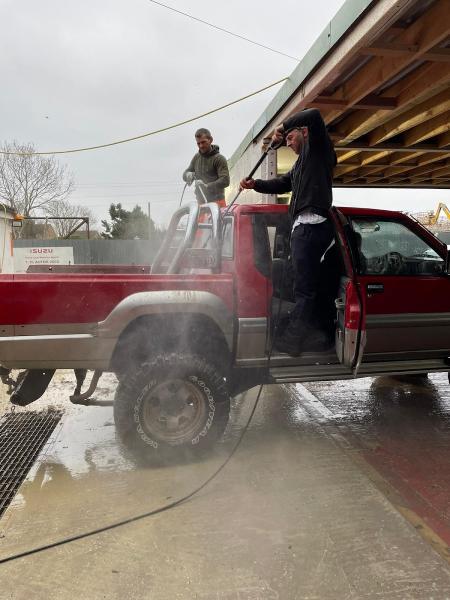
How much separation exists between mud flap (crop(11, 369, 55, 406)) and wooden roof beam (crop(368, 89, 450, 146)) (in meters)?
5.65

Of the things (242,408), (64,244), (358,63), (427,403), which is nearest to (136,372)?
(242,408)

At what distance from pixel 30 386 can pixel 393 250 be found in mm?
3090

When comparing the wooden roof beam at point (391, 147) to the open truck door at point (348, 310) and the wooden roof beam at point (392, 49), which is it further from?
the open truck door at point (348, 310)

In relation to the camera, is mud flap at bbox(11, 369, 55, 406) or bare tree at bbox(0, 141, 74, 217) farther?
bare tree at bbox(0, 141, 74, 217)

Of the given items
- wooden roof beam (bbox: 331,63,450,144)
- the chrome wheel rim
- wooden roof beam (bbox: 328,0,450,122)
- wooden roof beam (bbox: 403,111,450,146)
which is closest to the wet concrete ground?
the chrome wheel rim

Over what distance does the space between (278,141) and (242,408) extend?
2.52m

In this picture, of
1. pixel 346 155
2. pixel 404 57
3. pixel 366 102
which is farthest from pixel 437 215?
pixel 404 57

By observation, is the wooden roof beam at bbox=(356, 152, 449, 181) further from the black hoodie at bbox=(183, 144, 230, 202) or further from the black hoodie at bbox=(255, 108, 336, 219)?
the black hoodie at bbox=(255, 108, 336, 219)

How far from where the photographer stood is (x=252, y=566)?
2221 millimetres

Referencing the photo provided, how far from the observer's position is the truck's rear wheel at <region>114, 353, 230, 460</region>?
3.15 metres

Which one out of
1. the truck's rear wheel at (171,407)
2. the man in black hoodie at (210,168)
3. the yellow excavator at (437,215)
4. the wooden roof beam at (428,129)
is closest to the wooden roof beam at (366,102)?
the wooden roof beam at (428,129)

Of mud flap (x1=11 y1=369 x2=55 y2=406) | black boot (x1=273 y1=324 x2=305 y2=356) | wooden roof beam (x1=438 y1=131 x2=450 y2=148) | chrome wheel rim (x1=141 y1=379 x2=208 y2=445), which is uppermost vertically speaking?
wooden roof beam (x1=438 y1=131 x2=450 y2=148)

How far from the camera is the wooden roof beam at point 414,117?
592 cm

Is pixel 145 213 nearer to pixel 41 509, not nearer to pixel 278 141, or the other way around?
pixel 278 141
